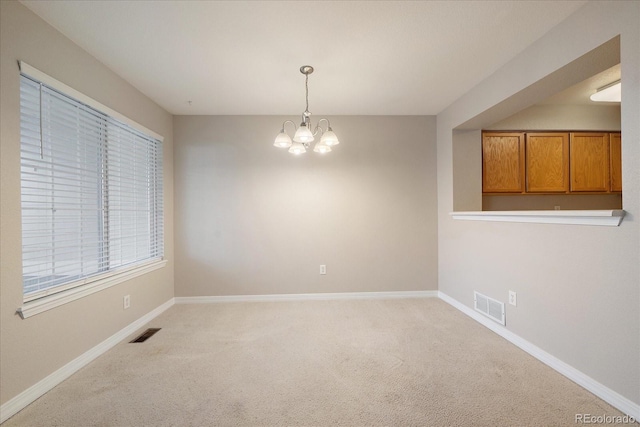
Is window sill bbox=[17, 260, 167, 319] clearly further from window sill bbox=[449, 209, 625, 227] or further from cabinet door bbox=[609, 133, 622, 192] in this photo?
cabinet door bbox=[609, 133, 622, 192]

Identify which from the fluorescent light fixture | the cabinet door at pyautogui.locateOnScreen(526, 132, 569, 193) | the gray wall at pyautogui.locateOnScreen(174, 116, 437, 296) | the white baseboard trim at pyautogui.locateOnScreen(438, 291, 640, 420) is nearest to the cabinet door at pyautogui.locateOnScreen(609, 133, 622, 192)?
the cabinet door at pyautogui.locateOnScreen(526, 132, 569, 193)

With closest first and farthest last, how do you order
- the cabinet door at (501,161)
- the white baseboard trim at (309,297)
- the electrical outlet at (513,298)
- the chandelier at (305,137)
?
the chandelier at (305,137)
the electrical outlet at (513,298)
the cabinet door at (501,161)
the white baseboard trim at (309,297)

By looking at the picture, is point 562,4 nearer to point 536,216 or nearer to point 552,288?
point 536,216

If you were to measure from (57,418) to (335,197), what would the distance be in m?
3.14

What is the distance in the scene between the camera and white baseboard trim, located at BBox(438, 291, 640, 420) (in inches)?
63.5

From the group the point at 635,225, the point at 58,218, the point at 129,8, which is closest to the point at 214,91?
the point at 129,8

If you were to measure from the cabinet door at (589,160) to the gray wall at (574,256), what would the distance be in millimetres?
1474

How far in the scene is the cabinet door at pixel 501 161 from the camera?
3492 millimetres

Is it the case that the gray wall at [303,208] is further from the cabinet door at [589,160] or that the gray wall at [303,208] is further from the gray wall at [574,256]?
the cabinet door at [589,160]

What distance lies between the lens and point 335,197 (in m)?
3.77

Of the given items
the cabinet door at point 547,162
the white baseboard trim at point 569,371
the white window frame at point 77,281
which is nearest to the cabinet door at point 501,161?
the cabinet door at point 547,162

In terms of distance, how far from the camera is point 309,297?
3762 millimetres

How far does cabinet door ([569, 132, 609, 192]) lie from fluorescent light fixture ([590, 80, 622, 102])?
2.11 ft

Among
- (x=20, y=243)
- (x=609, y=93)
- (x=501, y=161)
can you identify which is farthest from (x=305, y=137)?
(x=609, y=93)
